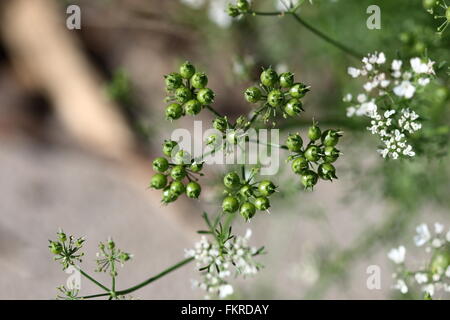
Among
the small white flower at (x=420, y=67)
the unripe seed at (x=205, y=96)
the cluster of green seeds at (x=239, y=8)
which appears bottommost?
the unripe seed at (x=205, y=96)

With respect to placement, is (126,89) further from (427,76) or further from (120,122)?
(427,76)

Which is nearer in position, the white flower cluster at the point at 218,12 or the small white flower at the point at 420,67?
the small white flower at the point at 420,67

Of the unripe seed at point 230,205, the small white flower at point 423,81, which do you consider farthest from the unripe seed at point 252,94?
the small white flower at point 423,81

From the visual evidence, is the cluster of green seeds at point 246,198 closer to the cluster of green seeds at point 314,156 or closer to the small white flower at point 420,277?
the cluster of green seeds at point 314,156

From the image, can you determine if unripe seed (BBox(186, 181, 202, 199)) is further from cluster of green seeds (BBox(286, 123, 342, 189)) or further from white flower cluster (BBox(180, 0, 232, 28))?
white flower cluster (BBox(180, 0, 232, 28))

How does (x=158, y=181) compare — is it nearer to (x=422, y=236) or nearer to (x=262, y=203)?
(x=262, y=203)

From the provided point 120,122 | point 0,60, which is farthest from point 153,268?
point 0,60
